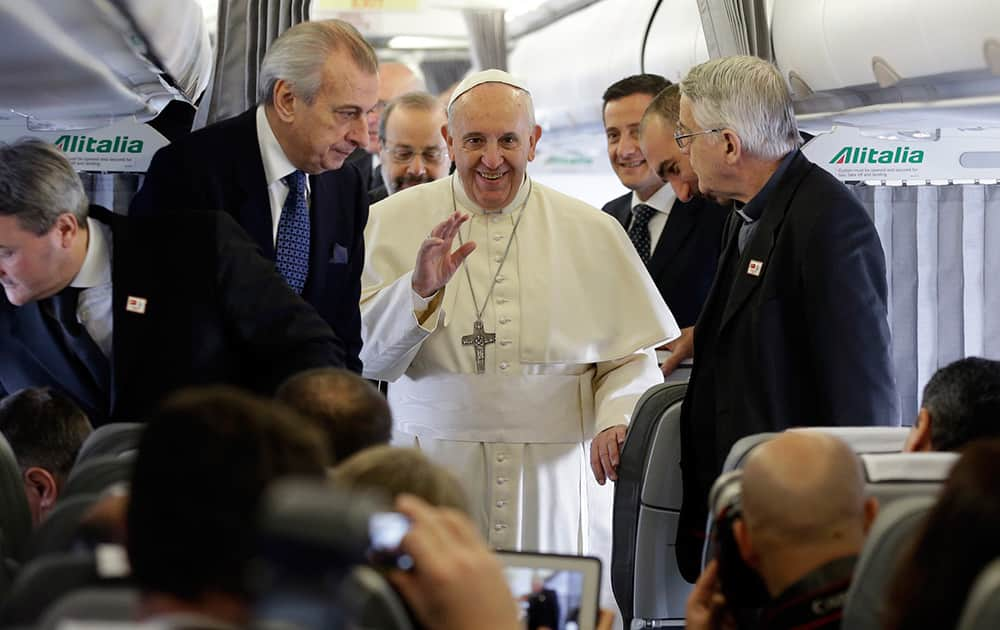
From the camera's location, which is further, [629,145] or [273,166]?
[629,145]

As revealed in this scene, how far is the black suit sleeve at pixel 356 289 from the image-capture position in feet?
13.5

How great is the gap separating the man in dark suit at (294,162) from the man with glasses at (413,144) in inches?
92.9

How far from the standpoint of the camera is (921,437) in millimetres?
2820

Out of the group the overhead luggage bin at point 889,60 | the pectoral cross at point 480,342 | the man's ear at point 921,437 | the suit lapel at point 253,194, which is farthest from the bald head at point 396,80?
the man's ear at point 921,437

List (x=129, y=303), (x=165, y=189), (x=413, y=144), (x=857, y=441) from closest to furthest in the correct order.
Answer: (x=857, y=441) → (x=129, y=303) → (x=165, y=189) → (x=413, y=144)

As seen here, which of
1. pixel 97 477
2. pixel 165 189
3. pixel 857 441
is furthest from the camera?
pixel 165 189

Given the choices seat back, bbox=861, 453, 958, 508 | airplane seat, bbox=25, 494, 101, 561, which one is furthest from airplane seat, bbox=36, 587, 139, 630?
seat back, bbox=861, 453, 958, 508

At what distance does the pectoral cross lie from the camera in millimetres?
4617

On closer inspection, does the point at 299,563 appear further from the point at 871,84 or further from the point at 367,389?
the point at 871,84

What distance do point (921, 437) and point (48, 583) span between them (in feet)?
5.78

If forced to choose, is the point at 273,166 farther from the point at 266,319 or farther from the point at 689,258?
the point at 689,258

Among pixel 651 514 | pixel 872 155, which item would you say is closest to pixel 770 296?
pixel 651 514

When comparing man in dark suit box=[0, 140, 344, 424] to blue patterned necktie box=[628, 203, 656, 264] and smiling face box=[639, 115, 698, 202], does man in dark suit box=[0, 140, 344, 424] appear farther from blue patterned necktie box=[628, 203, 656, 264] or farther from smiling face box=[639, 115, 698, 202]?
blue patterned necktie box=[628, 203, 656, 264]

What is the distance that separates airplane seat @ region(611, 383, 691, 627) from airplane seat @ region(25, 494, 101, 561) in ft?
7.57
